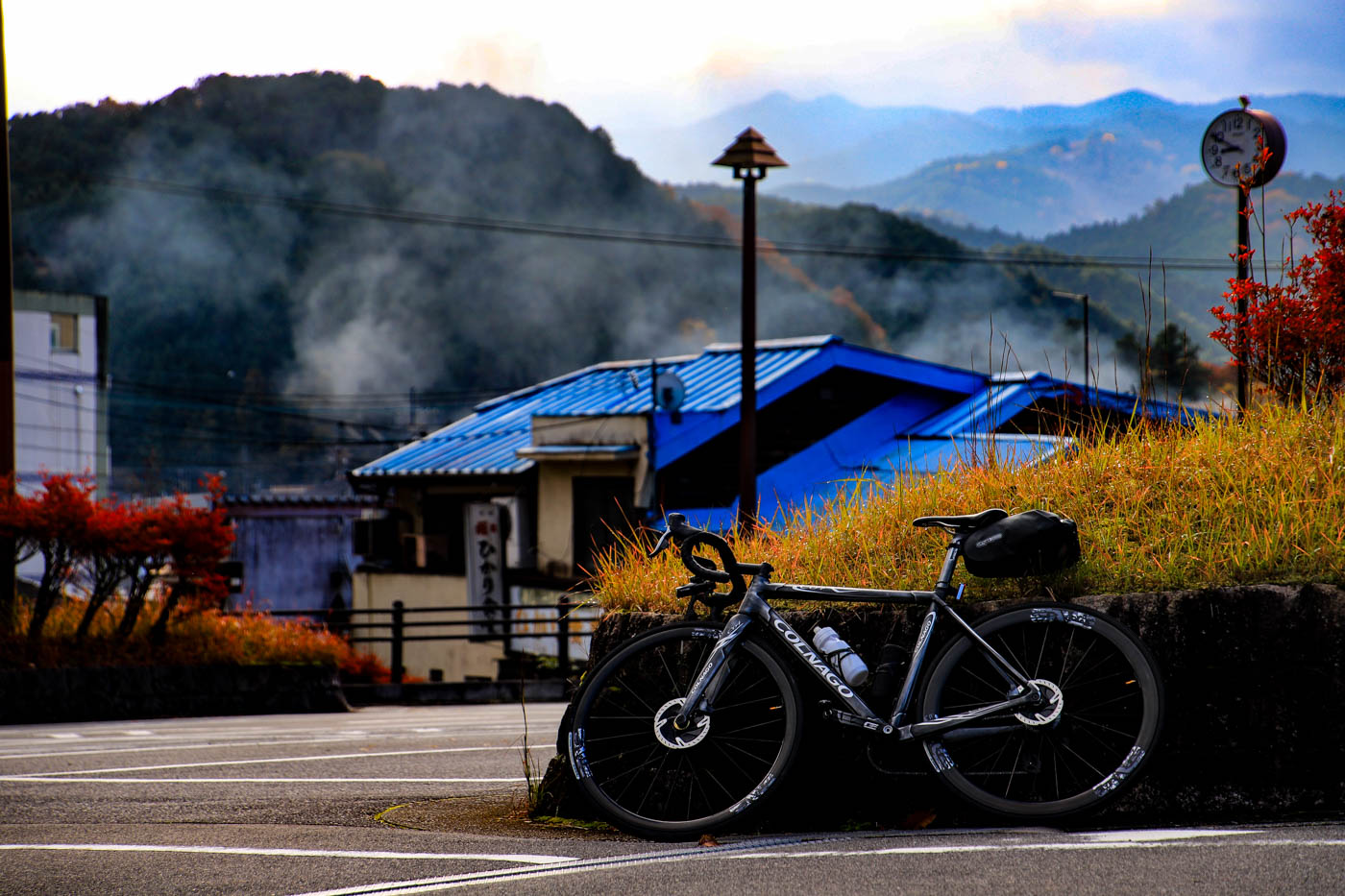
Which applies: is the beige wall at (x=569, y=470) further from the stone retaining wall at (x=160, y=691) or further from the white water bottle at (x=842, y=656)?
the white water bottle at (x=842, y=656)

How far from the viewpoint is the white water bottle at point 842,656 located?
4.81 metres

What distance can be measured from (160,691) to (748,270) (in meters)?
9.86

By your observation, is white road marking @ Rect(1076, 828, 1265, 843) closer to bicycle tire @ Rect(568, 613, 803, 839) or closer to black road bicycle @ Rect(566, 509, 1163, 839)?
black road bicycle @ Rect(566, 509, 1163, 839)

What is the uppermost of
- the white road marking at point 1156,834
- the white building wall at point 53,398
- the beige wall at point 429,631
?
the white building wall at point 53,398

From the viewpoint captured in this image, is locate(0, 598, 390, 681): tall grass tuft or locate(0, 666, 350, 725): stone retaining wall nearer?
locate(0, 666, 350, 725): stone retaining wall

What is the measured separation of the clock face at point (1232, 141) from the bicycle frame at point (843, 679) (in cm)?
1134

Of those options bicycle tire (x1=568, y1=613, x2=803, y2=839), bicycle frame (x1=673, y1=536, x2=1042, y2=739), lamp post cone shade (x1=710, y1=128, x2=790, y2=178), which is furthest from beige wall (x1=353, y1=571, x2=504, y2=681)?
bicycle frame (x1=673, y1=536, x2=1042, y2=739)

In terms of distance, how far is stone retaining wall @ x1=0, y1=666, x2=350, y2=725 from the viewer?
592 inches

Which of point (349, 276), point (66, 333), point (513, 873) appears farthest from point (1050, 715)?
point (349, 276)

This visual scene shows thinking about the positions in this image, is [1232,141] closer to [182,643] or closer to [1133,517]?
[1133,517]

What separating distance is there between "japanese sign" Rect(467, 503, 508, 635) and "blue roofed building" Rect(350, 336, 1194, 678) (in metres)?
0.27

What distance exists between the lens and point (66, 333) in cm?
5762

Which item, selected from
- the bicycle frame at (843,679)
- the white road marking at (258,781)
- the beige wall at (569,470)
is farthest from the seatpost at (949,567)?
the beige wall at (569,470)

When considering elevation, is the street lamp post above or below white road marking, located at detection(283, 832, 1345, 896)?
above
